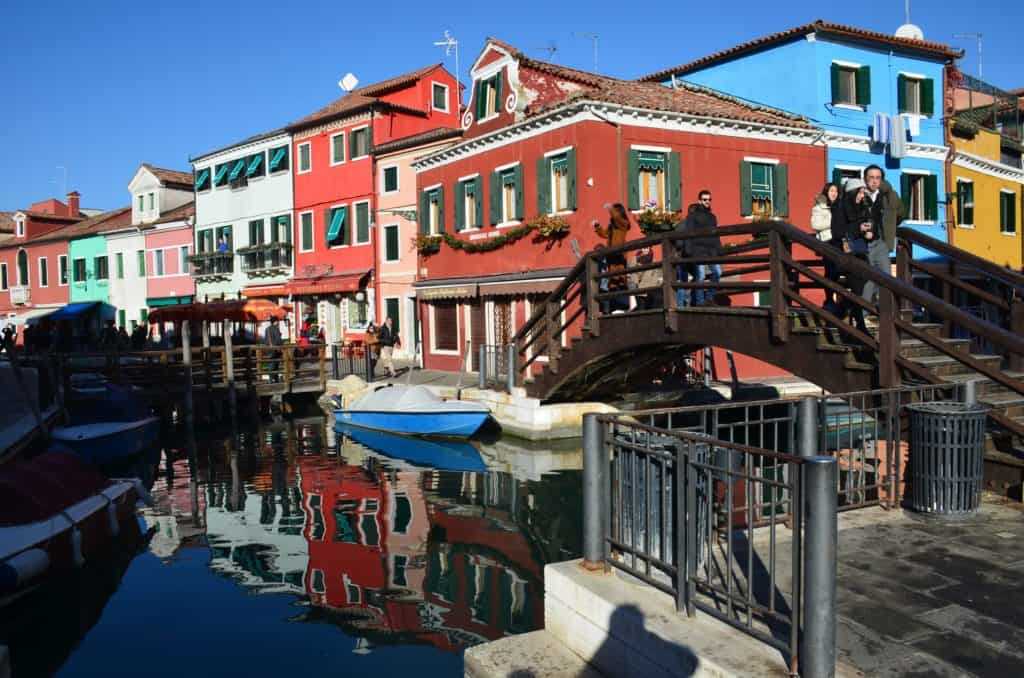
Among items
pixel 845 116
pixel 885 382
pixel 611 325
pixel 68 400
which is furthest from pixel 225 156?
pixel 885 382

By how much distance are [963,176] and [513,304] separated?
49.1ft

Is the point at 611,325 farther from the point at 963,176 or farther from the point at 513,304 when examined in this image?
the point at 963,176

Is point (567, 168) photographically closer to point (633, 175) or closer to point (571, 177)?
point (571, 177)

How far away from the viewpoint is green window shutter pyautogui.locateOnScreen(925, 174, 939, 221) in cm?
2481

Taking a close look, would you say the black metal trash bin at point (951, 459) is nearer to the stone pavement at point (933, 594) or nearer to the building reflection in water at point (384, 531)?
the stone pavement at point (933, 594)

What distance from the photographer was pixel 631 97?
65.2ft

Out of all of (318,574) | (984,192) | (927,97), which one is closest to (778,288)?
(318,574)

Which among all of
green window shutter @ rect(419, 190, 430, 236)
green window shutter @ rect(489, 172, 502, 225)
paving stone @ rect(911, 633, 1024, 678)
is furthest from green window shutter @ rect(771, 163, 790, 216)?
paving stone @ rect(911, 633, 1024, 678)

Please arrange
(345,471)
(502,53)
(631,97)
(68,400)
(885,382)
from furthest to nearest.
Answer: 1. (502,53)
2. (631,97)
3. (68,400)
4. (345,471)
5. (885,382)

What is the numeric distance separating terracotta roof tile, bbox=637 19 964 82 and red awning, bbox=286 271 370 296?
12135mm

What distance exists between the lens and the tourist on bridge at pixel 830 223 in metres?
9.41

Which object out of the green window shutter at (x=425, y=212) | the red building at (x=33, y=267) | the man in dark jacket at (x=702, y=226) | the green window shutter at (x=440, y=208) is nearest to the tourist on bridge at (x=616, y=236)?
the man in dark jacket at (x=702, y=226)

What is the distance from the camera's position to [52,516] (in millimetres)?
9188

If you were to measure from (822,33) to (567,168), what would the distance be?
851 centimetres
